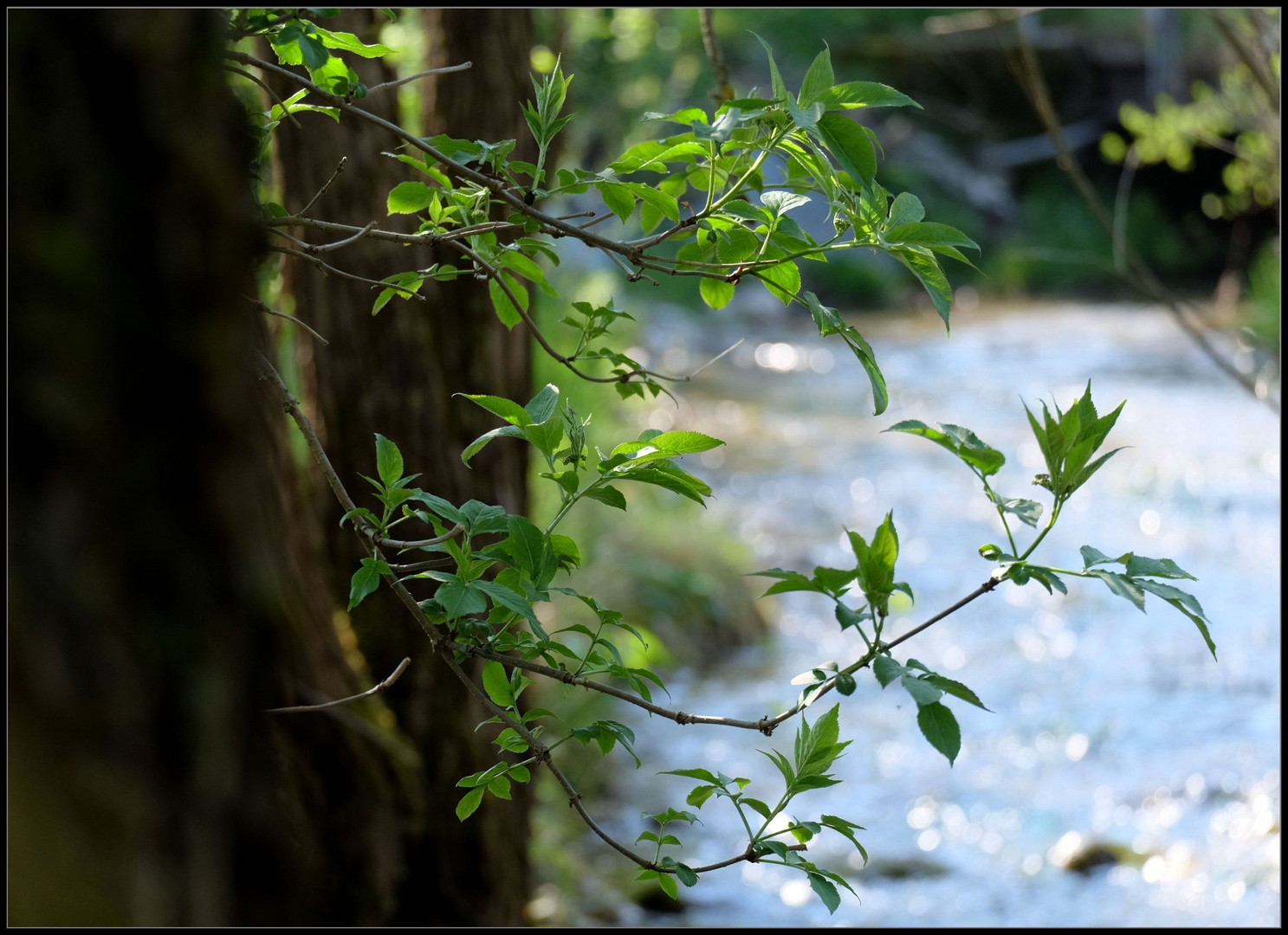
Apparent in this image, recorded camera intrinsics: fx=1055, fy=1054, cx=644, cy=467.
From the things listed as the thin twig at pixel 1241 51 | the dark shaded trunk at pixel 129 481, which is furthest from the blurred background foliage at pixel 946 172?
the dark shaded trunk at pixel 129 481

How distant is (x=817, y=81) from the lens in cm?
66

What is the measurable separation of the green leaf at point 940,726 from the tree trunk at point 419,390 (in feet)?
4.19

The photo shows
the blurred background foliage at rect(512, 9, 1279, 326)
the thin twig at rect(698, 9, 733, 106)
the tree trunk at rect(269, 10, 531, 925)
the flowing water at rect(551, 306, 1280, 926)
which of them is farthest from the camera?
the blurred background foliage at rect(512, 9, 1279, 326)

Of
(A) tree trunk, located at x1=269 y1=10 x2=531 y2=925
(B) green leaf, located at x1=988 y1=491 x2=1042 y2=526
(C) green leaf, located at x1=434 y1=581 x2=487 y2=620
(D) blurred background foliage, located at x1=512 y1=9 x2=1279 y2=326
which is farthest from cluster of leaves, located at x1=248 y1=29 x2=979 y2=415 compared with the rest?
(D) blurred background foliage, located at x1=512 y1=9 x2=1279 y2=326

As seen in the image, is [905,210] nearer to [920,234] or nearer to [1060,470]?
[920,234]

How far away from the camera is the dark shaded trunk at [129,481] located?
361 mm

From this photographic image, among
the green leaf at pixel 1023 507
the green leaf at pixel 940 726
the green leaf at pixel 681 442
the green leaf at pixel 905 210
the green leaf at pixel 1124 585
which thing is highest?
the green leaf at pixel 905 210

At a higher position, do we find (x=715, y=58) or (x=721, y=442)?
(x=715, y=58)

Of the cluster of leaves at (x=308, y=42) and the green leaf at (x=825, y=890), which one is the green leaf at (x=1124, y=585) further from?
the cluster of leaves at (x=308, y=42)

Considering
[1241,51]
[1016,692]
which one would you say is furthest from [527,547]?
[1016,692]

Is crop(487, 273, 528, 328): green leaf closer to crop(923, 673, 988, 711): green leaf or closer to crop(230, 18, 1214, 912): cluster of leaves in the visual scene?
crop(230, 18, 1214, 912): cluster of leaves

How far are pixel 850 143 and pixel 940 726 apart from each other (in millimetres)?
370

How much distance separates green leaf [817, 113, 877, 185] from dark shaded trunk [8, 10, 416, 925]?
1.27 ft

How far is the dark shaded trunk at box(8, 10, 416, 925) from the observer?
1.18ft
